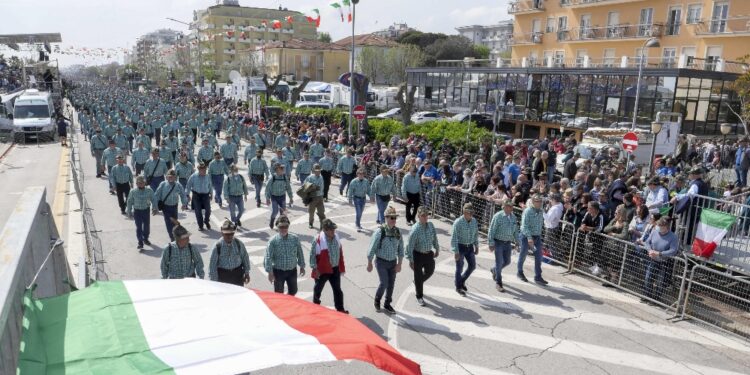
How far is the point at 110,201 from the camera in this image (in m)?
16.5

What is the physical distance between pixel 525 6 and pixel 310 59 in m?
38.7

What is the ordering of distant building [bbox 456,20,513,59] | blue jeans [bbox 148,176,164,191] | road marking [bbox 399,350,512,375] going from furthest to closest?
1. distant building [bbox 456,20,513,59]
2. blue jeans [bbox 148,176,164,191]
3. road marking [bbox 399,350,512,375]

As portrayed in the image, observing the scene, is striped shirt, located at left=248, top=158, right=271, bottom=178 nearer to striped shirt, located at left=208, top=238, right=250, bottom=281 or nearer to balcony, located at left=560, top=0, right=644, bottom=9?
striped shirt, located at left=208, top=238, right=250, bottom=281

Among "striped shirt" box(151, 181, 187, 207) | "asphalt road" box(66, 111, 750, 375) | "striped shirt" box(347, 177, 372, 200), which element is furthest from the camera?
"striped shirt" box(347, 177, 372, 200)

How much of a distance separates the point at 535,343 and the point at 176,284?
5.64 metres

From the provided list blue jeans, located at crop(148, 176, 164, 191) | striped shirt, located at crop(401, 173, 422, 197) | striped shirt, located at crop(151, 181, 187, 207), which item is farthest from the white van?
striped shirt, located at crop(401, 173, 422, 197)

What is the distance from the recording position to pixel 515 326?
8.67m

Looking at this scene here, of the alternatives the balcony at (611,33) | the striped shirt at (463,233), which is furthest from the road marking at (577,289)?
the balcony at (611,33)

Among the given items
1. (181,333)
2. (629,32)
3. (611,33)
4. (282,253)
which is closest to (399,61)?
(611,33)

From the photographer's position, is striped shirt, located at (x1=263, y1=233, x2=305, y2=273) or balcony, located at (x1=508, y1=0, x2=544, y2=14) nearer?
striped shirt, located at (x1=263, y1=233, x2=305, y2=273)

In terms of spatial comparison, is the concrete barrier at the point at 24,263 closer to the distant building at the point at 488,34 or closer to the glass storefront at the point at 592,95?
the glass storefront at the point at 592,95

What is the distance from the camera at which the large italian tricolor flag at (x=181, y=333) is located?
3.07 metres

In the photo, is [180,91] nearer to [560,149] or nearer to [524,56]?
[524,56]

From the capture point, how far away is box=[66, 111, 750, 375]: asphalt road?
24.7 ft
